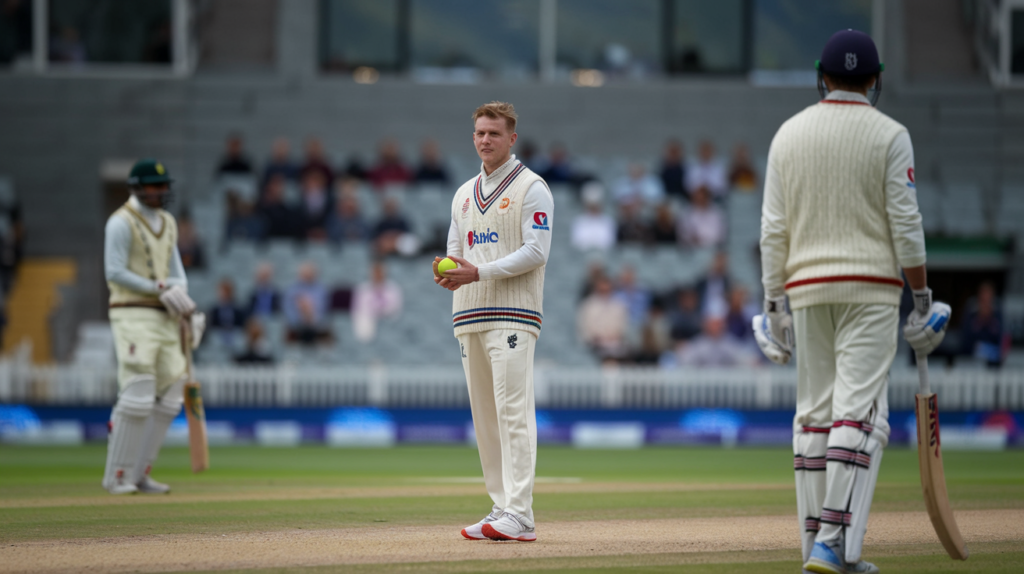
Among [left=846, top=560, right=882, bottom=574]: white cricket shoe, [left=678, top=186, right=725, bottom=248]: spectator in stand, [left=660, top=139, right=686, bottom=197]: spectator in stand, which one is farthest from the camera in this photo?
[left=660, top=139, right=686, bottom=197]: spectator in stand

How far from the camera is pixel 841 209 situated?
16.1 ft

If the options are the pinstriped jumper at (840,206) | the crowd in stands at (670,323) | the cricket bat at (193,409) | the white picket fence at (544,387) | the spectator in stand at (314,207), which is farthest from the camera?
the spectator in stand at (314,207)

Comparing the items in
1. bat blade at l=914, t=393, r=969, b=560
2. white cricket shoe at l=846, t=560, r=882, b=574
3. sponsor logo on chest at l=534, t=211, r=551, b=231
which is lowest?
white cricket shoe at l=846, t=560, r=882, b=574

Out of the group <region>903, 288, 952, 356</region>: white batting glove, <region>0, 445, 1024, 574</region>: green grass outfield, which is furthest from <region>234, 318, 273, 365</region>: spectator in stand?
<region>903, 288, 952, 356</region>: white batting glove

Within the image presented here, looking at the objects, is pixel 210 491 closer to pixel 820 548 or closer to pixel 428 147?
pixel 820 548

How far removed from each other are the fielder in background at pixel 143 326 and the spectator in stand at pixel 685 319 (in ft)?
32.6

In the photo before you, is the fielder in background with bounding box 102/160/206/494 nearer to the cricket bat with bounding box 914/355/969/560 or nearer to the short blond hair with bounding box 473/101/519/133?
the short blond hair with bounding box 473/101/519/133

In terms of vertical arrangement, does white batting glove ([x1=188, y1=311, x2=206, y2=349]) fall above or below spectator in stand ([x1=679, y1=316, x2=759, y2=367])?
above

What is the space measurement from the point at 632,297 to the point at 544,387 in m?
2.44

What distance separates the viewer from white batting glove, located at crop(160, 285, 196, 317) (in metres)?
8.31

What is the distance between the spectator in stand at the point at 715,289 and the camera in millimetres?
18094

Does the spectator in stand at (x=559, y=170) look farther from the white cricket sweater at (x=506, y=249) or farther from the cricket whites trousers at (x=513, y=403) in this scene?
the cricket whites trousers at (x=513, y=403)

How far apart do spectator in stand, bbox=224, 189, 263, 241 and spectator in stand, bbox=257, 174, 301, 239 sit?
120 millimetres

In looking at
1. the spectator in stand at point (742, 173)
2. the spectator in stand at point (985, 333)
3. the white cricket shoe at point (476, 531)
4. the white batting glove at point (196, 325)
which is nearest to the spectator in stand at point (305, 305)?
the spectator in stand at point (742, 173)
